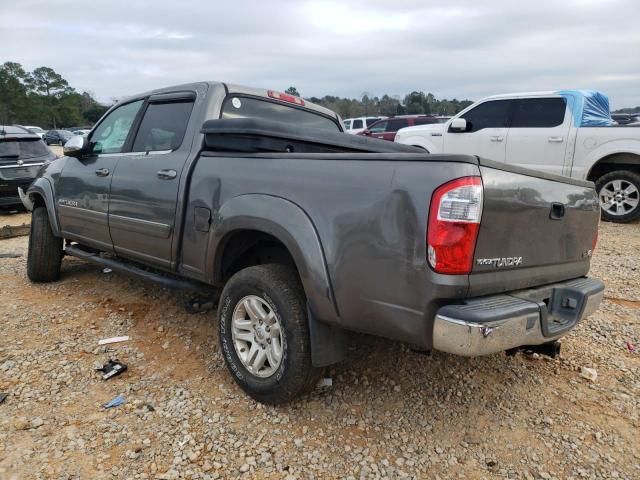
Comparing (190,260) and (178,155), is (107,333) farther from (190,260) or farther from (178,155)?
(178,155)

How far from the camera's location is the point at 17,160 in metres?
9.28

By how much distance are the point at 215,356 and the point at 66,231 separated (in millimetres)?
2240

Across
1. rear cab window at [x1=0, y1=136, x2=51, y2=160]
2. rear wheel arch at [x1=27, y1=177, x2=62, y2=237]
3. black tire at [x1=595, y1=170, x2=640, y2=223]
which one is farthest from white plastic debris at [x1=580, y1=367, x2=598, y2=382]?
rear cab window at [x1=0, y1=136, x2=51, y2=160]

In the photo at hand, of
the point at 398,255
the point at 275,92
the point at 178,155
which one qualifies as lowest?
the point at 398,255

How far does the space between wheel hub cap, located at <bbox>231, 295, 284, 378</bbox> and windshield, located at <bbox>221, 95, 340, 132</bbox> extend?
4.99 ft

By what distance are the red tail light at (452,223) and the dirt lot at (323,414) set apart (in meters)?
1.03

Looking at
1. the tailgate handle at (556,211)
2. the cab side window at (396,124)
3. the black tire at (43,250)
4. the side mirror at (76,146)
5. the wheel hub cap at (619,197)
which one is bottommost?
the black tire at (43,250)

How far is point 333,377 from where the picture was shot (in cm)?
301

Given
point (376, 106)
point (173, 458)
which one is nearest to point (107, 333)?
point (173, 458)

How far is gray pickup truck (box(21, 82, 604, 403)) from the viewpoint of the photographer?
2.00 m

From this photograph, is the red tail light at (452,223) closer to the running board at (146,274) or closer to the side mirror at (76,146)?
the running board at (146,274)

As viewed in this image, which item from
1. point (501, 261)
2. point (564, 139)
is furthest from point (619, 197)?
point (501, 261)

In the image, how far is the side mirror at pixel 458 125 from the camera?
845cm

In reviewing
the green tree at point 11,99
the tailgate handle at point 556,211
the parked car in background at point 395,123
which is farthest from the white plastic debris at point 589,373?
the green tree at point 11,99
